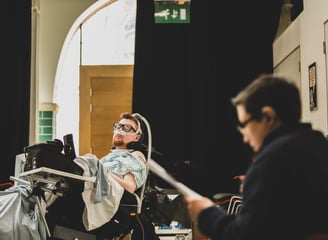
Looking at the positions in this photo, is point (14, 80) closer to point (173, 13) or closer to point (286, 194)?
point (173, 13)

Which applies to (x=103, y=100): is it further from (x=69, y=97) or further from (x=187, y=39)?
(x=187, y=39)

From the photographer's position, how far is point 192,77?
5.19 metres

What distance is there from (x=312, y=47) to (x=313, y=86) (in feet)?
0.97

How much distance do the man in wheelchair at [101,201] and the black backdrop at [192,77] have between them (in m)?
1.76

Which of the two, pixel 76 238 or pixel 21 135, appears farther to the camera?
pixel 21 135

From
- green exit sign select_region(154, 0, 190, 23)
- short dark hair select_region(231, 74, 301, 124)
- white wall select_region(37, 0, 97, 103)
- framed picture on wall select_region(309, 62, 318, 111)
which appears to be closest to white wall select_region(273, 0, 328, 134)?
framed picture on wall select_region(309, 62, 318, 111)

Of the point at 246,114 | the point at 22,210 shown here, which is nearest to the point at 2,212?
the point at 22,210

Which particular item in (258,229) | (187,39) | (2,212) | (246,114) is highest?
(187,39)

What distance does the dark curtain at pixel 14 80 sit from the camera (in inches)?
201

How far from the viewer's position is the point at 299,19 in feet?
13.8

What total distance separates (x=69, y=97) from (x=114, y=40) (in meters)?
0.90

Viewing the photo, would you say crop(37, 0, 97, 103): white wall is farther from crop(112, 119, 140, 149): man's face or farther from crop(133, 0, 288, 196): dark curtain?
crop(112, 119, 140, 149): man's face

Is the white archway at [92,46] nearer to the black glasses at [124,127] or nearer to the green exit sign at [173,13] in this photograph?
the green exit sign at [173,13]

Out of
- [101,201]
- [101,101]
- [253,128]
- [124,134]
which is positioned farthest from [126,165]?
[101,101]
